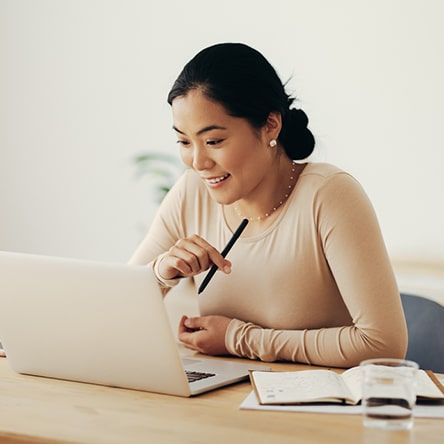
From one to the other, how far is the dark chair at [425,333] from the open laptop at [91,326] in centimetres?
82

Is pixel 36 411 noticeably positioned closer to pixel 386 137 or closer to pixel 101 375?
pixel 101 375

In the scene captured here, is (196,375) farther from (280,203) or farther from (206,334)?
(280,203)

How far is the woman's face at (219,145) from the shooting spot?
1712 mm

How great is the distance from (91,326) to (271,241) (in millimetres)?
577

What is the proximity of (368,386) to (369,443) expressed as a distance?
0.08 m

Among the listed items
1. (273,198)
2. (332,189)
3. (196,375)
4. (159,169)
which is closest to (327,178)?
(332,189)

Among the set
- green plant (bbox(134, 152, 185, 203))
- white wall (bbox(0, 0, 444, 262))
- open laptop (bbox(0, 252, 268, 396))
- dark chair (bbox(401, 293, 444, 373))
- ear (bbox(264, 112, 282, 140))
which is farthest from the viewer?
green plant (bbox(134, 152, 185, 203))

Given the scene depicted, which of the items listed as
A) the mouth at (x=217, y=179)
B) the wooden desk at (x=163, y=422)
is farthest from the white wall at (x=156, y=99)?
the wooden desk at (x=163, y=422)

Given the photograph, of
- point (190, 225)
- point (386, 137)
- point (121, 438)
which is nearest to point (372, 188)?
point (386, 137)

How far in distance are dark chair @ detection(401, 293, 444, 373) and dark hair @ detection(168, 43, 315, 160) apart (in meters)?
0.72

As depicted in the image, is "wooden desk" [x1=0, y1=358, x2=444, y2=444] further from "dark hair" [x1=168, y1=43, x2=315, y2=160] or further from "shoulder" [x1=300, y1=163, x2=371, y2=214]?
"dark hair" [x1=168, y1=43, x2=315, y2=160]

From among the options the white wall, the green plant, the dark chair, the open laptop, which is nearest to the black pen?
the open laptop

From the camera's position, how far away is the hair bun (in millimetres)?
1918

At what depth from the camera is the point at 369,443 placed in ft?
3.51
